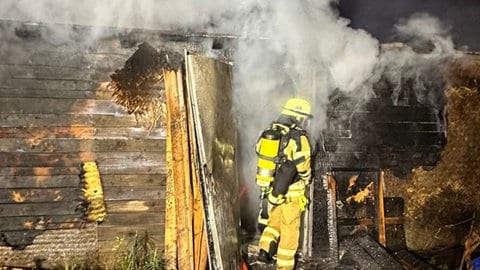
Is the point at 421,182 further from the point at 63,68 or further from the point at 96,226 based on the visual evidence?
the point at 63,68

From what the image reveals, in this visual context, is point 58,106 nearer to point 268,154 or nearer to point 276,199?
point 268,154

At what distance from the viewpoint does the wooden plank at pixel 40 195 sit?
553 centimetres

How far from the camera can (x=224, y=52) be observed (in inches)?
243

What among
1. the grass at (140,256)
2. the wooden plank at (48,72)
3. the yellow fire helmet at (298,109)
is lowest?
the grass at (140,256)

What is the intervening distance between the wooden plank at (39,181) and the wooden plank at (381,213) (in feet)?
17.2

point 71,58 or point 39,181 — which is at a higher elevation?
point 71,58

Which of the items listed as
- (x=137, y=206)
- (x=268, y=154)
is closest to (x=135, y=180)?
(x=137, y=206)

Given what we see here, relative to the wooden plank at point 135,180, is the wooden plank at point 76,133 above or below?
above

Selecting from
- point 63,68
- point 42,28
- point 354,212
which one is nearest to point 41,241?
point 63,68

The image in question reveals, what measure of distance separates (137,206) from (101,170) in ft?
2.59

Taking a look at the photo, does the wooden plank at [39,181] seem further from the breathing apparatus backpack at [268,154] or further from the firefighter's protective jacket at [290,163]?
the firefighter's protective jacket at [290,163]

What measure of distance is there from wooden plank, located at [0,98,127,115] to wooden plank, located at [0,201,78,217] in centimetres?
137

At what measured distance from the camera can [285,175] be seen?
5605 mm

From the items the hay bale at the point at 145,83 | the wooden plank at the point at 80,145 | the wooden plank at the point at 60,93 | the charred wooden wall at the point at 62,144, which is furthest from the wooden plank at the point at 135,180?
the wooden plank at the point at 60,93
